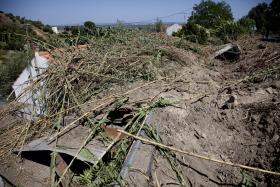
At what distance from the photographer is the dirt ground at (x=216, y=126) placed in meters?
2.74

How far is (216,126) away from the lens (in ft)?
11.5

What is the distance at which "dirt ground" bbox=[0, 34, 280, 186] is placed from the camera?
274 centimetres

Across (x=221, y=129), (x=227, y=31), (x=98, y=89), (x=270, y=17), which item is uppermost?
(x=270, y=17)

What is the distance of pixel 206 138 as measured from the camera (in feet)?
10.8

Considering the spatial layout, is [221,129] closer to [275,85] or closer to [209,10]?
[275,85]

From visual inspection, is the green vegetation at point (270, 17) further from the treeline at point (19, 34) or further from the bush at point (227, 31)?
the treeline at point (19, 34)

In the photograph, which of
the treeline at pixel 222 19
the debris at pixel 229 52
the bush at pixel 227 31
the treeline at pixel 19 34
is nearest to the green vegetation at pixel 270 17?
the treeline at pixel 222 19

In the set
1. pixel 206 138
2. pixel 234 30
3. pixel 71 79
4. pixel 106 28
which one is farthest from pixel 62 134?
pixel 234 30

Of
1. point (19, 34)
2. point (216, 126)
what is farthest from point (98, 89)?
point (216, 126)

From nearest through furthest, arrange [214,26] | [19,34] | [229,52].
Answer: [19,34] → [229,52] → [214,26]

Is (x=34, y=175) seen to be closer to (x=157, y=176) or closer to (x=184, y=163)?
(x=157, y=176)

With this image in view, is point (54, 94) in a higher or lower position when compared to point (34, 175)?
higher

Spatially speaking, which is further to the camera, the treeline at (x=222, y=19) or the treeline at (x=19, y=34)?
the treeline at (x=222, y=19)

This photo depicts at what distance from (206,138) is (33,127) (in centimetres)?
287
